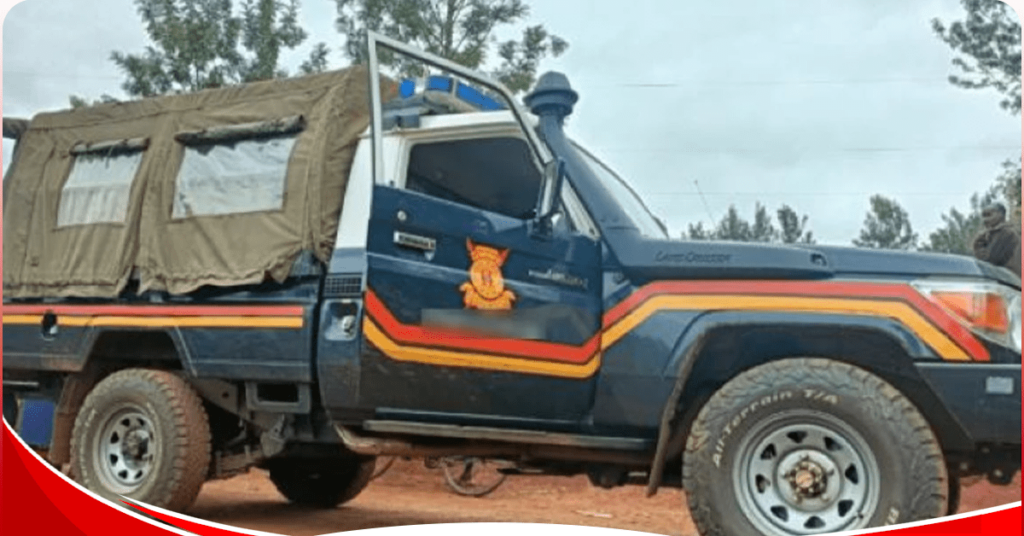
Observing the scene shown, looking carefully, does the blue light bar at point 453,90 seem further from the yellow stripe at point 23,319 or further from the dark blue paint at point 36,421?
the dark blue paint at point 36,421

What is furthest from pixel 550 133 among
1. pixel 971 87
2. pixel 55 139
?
pixel 55 139

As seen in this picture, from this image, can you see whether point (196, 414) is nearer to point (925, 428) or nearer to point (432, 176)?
point (432, 176)

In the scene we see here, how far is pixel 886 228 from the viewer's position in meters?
3.57

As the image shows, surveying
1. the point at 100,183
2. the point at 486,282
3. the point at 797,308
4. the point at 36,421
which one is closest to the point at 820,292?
the point at 797,308

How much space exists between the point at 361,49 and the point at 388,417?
4.68ft

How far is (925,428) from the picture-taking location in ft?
11.3

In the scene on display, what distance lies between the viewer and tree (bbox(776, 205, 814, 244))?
11.8 feet

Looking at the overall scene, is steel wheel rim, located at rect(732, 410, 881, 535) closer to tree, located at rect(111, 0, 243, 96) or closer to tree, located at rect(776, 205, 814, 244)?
tree, located at rect(776, 205, 814, 244)

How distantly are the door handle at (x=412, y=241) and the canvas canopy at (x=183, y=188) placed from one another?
365mm

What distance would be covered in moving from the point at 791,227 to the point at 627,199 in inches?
26.8

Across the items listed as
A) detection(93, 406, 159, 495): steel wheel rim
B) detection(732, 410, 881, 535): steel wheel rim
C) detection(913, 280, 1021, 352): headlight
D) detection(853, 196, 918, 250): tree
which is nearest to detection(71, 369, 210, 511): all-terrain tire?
detection(93, 406, 159, 495): steel wheel rim

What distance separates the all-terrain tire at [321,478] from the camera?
4586 millimetres

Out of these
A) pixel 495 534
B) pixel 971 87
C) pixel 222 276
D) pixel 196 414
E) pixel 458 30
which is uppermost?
pixel 458 30

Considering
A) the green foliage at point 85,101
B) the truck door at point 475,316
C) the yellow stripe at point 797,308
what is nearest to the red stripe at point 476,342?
the truck door at point 475,316
